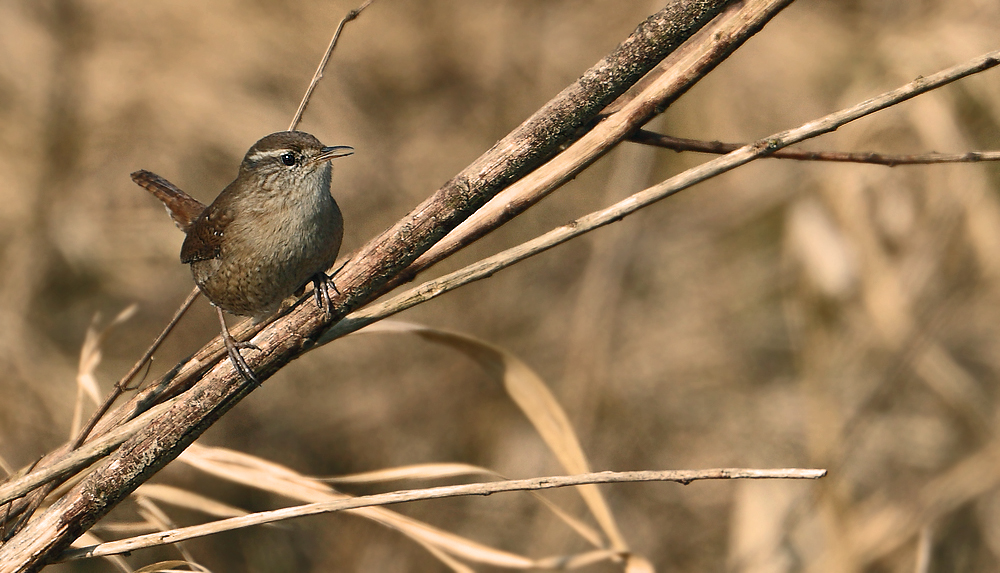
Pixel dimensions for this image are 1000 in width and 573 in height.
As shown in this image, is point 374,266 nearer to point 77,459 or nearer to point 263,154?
point 77,459

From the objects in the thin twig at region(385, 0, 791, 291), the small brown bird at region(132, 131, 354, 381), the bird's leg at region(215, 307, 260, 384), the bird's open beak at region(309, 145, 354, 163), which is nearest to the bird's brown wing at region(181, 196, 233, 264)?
the small brown bird at region(132, 131, 354, 381)

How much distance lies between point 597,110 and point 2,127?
197 inches

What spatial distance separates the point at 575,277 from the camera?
4.60 meters

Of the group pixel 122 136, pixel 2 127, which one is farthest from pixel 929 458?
pixel 2 127

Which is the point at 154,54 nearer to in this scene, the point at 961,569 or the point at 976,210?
the point at 976,210

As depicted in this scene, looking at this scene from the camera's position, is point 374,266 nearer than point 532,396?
Yes

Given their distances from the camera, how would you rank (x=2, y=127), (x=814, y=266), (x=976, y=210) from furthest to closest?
(x=2, y=127)
(x=814, y=266)
(x=976, y=210)

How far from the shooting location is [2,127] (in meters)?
4.95

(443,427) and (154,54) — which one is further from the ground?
(154,54)

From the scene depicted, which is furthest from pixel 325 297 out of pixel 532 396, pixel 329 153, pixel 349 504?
pixel 329 153

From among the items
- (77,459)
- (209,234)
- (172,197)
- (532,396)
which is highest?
(172,197)

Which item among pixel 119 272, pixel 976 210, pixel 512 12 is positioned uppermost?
pixel 512 12

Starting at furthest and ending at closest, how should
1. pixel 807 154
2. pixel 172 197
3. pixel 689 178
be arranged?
pixel 172 197 < pixel 807 154 < pixel 689 178

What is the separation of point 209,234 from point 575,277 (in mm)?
2597
